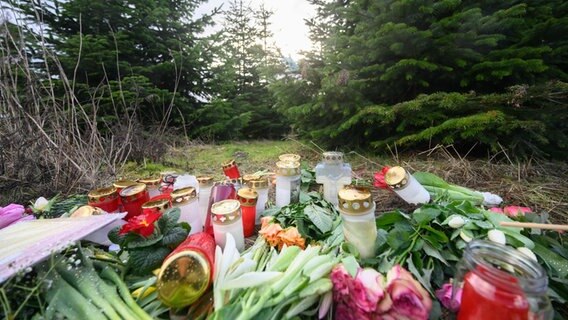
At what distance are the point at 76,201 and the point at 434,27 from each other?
257cm

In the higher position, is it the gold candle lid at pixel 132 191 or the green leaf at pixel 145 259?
the gold candle lid at pixel 132 191

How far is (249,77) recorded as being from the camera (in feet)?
20.1

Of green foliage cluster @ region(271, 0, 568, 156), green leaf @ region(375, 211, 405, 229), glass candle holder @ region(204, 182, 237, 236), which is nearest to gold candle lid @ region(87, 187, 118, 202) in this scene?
glass candle holder @ region(204, 182, 237, 236)

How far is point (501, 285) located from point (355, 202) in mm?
299

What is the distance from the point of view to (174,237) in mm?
663

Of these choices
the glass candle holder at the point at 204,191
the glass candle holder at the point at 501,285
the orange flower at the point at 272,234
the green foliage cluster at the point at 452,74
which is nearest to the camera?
the glass candle holder at the point at 501,285

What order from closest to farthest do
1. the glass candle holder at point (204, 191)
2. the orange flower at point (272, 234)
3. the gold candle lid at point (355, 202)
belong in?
1. the gold candle lid at point (355, 202)
2. the orange flower at point (272, 234)
3. the glass candle holder at point (204, 191)

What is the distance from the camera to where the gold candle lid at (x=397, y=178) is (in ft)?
2.84

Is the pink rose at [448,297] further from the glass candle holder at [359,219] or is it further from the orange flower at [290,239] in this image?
the orange flower at [290,239]

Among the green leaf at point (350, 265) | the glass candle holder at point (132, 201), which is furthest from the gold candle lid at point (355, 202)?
the glass candle holder at point (132, 201)

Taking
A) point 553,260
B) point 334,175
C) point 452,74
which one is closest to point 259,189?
point 334,175

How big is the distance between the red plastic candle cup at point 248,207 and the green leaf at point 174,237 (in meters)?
0.24

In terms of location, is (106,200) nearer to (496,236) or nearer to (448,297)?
(448,297)

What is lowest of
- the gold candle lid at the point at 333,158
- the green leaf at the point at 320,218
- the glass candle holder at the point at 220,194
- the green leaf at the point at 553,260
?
the green leaf at the point at 553,260
